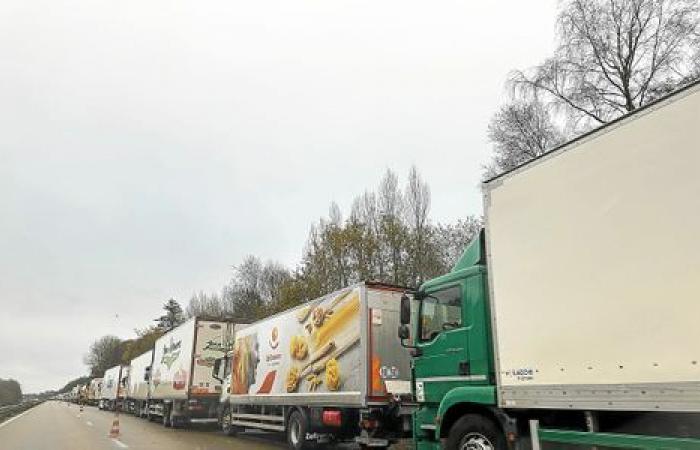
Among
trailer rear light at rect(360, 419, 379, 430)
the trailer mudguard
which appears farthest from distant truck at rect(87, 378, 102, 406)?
the trailer mudguard

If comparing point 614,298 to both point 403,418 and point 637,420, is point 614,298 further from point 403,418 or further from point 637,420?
point 403,418

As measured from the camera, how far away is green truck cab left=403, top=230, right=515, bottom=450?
294 inches

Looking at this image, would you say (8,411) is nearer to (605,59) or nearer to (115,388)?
(115,388)

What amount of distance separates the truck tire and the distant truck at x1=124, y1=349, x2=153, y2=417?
24552 mm

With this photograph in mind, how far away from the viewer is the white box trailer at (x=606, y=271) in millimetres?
5133

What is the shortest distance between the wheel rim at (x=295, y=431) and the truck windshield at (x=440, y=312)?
18.6 ft

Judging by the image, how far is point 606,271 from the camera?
5766 millimetres

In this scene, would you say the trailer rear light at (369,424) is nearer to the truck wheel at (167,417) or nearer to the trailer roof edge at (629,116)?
the trailer roof edge at (629,116)

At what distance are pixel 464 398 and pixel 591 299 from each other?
2.46m

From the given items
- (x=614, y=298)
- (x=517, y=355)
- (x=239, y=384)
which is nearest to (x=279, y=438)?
(x=239, y=384)

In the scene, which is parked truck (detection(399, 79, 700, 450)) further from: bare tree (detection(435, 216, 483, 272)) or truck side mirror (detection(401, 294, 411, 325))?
bare tree (detection(435, 216, 483, 272))

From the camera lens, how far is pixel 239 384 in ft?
58.0

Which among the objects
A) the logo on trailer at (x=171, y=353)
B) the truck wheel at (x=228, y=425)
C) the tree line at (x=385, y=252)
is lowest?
the truck wheel at (x=228, y=425)

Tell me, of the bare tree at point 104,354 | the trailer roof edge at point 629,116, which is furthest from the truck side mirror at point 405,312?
the bare tree at point 104,354
